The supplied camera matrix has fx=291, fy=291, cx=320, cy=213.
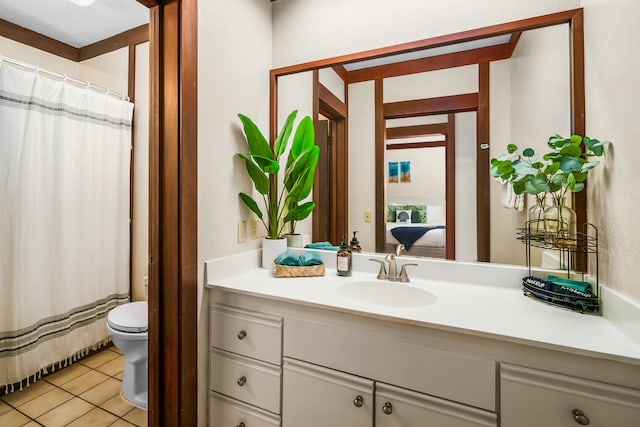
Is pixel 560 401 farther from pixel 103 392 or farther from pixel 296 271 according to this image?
pixel 103 392

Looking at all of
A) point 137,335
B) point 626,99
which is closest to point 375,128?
point 626,99

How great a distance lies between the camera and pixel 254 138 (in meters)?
1.46

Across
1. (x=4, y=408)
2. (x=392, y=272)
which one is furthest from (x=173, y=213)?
(x=4, y=408)

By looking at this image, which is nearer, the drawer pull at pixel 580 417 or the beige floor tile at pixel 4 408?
the drawer pull at pixel 580 417

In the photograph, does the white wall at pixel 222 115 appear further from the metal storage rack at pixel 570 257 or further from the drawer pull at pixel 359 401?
the metal storage rack at pixel 570 257

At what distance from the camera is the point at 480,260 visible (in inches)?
52.1

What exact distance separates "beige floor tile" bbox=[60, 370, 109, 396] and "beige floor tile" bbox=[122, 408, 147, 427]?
0.45 metres

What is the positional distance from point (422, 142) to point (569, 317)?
3.06ft

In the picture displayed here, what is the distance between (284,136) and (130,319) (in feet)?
4.84

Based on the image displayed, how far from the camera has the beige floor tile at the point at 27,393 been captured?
175 cm

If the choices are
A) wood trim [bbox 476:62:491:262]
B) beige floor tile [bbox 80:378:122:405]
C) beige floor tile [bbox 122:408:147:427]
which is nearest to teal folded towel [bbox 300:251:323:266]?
wood trim [bbox 476:62:491:262]

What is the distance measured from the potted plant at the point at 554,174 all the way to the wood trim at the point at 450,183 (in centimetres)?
21

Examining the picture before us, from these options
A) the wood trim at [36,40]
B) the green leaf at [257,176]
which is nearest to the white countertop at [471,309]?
the green leaf at [257,176]

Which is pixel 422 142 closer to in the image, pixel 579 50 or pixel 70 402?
pixel 579 50
